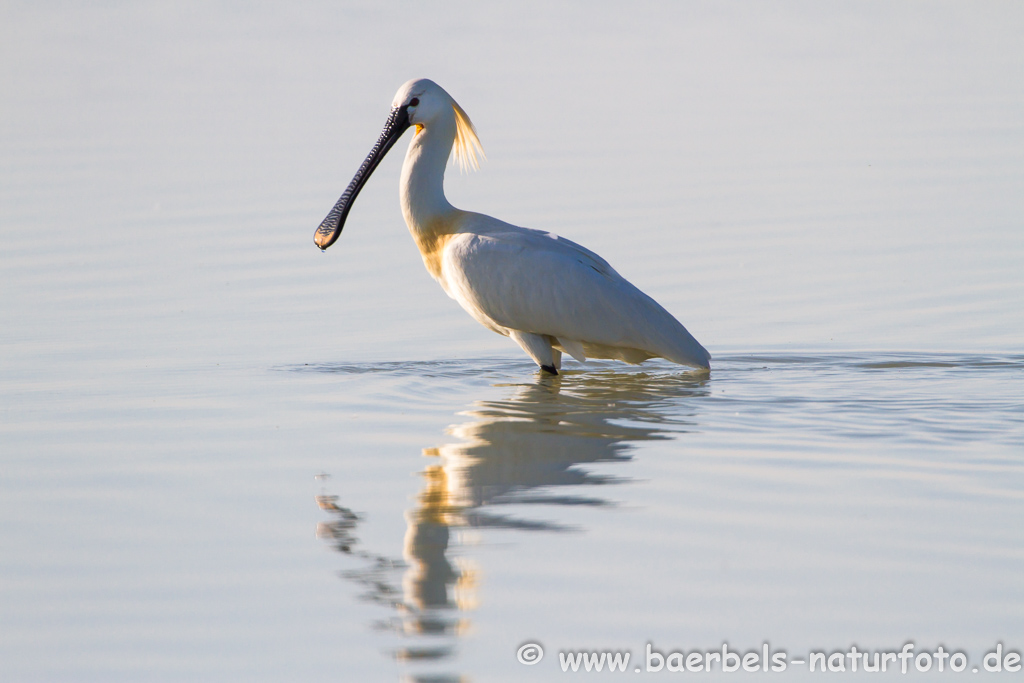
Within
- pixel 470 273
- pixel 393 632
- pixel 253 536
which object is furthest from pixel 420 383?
pixel 393 632

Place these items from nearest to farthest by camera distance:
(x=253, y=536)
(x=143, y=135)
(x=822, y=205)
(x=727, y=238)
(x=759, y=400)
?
(x=253, y=536), (x=759, y=400), (x=727, y=238), (x=822, y=205), (x=143, y=135)

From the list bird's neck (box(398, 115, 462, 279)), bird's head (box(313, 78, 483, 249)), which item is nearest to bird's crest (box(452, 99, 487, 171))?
bird's head (box(313, 78, 483, 249))

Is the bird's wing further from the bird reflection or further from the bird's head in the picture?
the bird's head

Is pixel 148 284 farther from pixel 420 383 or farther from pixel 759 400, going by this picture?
pixel 759 400

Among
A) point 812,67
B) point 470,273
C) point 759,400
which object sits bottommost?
point 759,400

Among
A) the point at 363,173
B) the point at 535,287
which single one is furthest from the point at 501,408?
the point at 363,173

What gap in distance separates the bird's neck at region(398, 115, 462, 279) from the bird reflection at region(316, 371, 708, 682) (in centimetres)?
111

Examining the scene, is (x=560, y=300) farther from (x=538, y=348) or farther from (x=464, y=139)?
(x=464, y=139)

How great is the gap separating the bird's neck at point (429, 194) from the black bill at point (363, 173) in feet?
0.66

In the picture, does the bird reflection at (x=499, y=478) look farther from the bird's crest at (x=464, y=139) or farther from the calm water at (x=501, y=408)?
the bird's crest at (x=464, y=139)

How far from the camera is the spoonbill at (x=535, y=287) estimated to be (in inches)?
344

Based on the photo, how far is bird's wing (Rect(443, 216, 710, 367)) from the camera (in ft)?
28.6

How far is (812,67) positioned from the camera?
21953 mm

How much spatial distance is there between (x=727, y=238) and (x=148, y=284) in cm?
464
